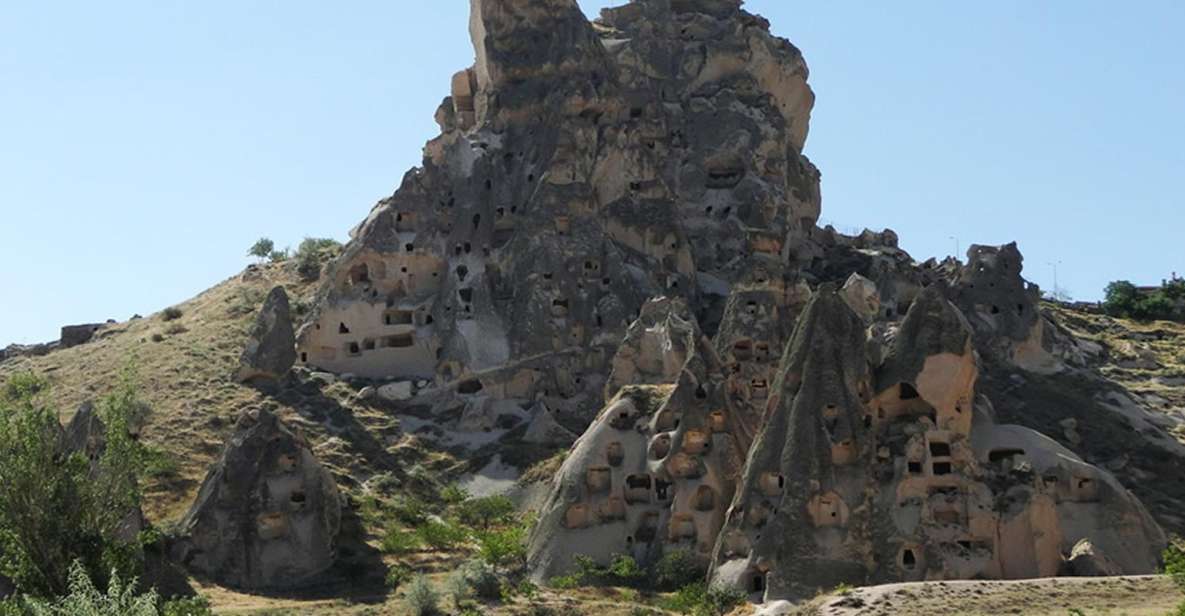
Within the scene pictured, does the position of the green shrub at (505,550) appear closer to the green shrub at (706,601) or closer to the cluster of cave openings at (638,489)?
the cluster of cave openings at (638,489)

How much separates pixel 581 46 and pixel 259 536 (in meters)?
40.0

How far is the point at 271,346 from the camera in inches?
3529

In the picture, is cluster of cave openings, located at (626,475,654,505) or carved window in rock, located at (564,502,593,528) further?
cluster of cave openings, located at (626,475,654,505)

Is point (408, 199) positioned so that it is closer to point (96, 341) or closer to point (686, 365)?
point (96, 341)

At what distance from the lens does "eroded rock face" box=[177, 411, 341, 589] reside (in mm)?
68438

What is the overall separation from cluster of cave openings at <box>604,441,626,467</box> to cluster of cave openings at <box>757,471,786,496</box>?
810 centimetres

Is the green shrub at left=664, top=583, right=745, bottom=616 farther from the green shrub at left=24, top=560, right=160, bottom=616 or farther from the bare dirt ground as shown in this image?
the green shrub at left=24, top=560, right=160, bottom=616

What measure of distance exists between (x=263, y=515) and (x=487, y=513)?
9.71 metres

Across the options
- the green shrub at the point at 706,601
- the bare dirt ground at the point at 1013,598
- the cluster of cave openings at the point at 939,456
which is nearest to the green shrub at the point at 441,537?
the green shrub at the point at 706,601

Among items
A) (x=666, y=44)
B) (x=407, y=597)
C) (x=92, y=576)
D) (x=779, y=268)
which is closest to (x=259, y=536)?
(x=407, y=597)

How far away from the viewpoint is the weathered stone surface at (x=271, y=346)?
8956 centimetres

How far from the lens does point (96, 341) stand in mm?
102500

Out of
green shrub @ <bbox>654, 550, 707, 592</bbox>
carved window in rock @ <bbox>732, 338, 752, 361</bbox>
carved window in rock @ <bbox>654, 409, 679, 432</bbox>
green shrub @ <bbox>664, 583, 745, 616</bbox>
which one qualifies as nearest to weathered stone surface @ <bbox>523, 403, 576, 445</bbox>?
carved window in rock @ <bbox>732, 338, 752, 361</bbox>

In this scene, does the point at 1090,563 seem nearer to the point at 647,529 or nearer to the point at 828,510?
the point at 828,510
